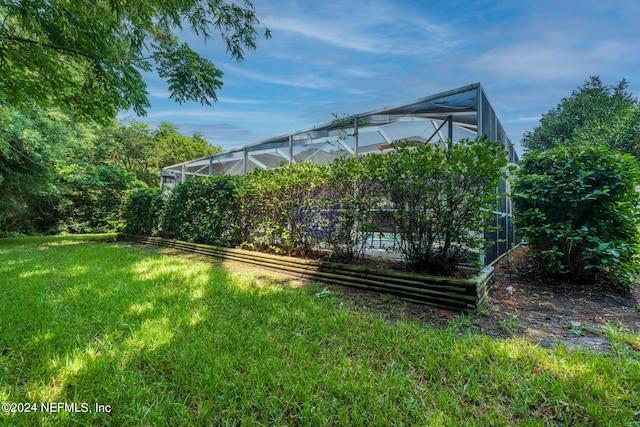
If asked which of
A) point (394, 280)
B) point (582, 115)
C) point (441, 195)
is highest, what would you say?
point (582, 115)

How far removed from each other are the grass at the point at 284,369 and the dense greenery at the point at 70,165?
17.7 ft

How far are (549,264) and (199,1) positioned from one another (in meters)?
6.24

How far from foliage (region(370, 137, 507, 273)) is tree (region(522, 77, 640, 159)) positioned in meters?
15.7

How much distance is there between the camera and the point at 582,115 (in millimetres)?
16688

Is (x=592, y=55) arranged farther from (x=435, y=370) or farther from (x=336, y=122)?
(x=435, y=370)

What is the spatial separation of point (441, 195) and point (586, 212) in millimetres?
2171

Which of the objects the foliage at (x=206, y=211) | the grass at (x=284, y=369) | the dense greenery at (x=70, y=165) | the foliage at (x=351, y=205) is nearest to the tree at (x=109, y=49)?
the dense greenery at (x=70, y=165)

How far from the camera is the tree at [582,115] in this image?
14952mm

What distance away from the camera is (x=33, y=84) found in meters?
4.39

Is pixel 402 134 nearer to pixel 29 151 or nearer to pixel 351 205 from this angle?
pixel 351 205

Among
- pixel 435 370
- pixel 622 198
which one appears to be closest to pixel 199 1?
pixel 435 370

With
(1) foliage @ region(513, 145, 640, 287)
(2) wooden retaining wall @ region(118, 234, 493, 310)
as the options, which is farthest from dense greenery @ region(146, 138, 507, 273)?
(1) foliage @ region(513, 145, 640, 287)

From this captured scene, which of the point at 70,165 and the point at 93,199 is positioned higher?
the point at 70,165

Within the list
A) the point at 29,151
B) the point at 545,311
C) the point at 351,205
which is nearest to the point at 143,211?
the point at 29,151
